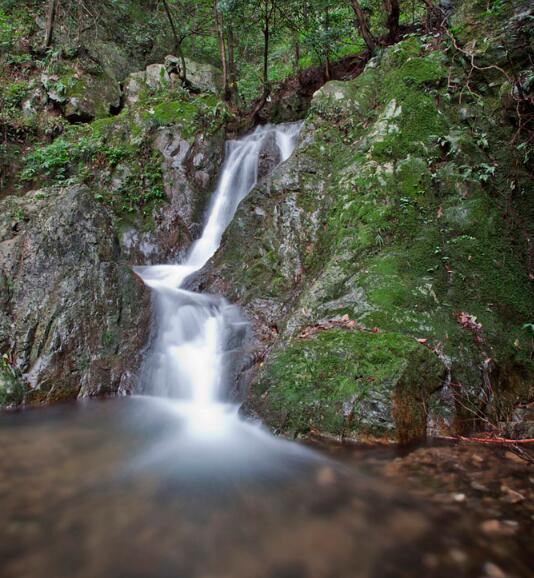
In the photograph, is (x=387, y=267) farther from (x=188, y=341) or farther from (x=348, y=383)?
(x=188, y=341)

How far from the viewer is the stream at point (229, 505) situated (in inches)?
74.9

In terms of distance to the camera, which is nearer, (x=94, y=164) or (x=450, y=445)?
(x=450, y=445)

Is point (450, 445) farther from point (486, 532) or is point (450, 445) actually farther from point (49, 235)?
point (49, 235)

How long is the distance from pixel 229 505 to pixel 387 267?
335 cm

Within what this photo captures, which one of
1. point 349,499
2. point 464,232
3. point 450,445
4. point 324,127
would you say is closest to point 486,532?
point 349,499

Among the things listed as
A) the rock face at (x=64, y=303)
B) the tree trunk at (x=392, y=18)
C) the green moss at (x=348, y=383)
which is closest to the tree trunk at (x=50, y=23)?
the rock face at (x=64, y=303)

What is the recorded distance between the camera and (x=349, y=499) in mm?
2529

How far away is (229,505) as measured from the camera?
98.2 inches

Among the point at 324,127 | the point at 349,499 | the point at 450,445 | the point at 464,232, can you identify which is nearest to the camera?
the point at 349,499

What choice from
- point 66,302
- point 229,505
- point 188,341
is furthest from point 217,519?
point 66,302

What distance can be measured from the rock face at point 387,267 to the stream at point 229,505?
58 centimetres

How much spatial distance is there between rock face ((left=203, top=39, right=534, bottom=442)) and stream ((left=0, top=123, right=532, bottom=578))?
0.58m

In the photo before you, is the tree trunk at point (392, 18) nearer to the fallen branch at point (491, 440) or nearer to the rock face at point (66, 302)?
the rock face at point (66, 302)

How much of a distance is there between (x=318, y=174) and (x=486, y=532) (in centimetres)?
568
